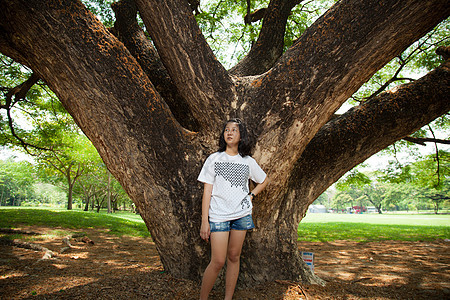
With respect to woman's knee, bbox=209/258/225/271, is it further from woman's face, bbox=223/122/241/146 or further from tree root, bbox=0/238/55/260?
tree root, bbox=0/238/55/260

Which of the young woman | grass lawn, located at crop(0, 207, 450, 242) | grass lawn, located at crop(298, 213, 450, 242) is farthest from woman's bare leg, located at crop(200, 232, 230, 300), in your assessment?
grass lawn, located at crop(298, 213, 450, 242)

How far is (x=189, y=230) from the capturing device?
2.71 metres

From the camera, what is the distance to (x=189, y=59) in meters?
2.83

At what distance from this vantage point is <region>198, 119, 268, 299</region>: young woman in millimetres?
2330

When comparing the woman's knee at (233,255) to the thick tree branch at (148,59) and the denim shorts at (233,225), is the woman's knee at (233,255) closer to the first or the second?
the denim shorts at (233,225)

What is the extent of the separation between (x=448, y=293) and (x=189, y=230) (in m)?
3.11

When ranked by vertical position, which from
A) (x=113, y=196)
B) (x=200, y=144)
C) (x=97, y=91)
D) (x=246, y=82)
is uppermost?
(x=246, y=82)

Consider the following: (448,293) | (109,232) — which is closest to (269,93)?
(448,293)

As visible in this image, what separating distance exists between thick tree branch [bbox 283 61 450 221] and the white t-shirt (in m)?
0.93

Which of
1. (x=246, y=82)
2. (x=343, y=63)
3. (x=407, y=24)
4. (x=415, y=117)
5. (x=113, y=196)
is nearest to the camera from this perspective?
(x=407, y=24)

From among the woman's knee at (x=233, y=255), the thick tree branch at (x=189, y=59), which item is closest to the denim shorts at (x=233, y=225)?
the woman's knee at (x=233, y=255)

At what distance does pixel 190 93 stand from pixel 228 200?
4.36 ft

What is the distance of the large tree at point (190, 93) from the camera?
8.12 feet

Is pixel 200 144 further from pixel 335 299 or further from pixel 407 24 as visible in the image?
pixel 407 24
